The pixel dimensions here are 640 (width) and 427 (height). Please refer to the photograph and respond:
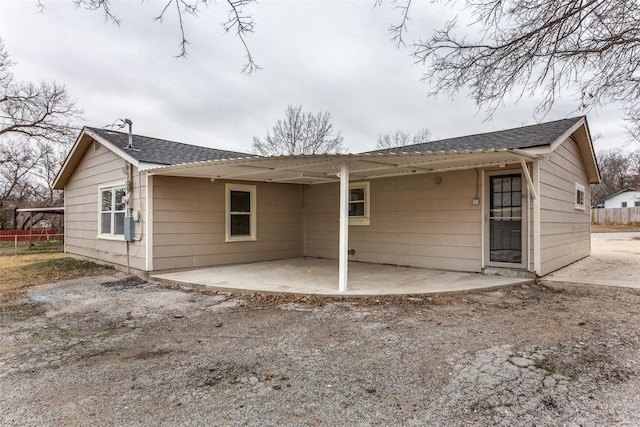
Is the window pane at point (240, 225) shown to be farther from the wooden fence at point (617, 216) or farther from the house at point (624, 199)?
the house at point (624, 199)

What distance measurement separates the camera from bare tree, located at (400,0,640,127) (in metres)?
4.28

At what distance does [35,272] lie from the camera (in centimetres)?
805

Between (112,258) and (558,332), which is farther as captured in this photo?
(112,258)

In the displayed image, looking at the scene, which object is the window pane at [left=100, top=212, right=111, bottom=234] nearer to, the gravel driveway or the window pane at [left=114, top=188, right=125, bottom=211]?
the window pane at [left=114, top=188, right=125, bottom=211]

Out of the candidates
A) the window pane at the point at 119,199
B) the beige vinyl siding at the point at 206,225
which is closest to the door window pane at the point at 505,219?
the beige vinyl siding at the point at 206,225

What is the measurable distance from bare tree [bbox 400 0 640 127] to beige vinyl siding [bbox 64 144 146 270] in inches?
237

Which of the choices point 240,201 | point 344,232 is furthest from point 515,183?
point 240,201

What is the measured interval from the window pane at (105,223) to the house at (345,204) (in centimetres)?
4

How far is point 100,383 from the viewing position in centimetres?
264

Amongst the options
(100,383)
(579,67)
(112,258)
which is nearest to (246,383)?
(100,383)

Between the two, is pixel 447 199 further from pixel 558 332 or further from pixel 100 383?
pixel 100 383

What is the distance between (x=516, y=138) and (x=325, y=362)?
5965mm

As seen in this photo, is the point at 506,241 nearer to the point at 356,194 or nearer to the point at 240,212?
the point at 356,194

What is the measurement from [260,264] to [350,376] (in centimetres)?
581
